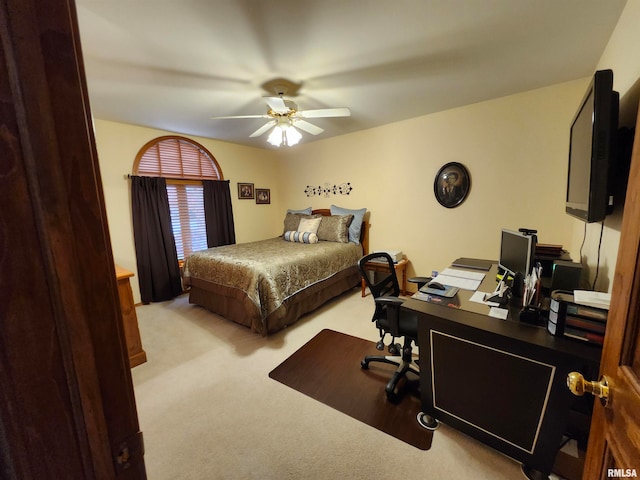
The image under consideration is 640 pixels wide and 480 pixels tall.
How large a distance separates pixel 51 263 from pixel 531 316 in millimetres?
1787

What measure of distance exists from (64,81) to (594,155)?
1.87 m

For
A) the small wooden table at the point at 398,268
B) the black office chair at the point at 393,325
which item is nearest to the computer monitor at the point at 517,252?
the black office chair at the point at 393,325

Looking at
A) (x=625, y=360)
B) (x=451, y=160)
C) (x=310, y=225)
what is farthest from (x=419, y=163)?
(x=625, y=360)

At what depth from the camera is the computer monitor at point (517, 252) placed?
4.90ft

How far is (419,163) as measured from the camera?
11.2 feet

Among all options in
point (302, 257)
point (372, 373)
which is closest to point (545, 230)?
point (372, 373)

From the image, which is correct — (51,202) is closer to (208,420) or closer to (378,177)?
(208,420)

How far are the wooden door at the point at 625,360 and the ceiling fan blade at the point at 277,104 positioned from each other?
207 cm

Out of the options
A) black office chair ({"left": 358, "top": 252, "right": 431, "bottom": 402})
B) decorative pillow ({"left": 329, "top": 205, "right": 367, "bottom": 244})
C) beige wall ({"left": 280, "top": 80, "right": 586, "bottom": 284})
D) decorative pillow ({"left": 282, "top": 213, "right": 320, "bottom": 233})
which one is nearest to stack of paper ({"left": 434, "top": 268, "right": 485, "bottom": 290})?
black office chair ({"left": 358, "top": 252, "right": 431, "bottom": 402})

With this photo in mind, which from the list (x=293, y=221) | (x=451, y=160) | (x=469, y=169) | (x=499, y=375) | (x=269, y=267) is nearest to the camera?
(x=499, y=375)

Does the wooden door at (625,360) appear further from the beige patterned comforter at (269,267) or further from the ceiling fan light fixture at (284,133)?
the ceiling fan light fixture at (284,133)

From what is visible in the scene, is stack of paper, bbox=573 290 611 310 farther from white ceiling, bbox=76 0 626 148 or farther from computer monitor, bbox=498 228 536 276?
white ceiling, bbox=76 0 626 148

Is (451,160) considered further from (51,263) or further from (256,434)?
(51,263)

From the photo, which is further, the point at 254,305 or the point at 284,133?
the point at 284,133
